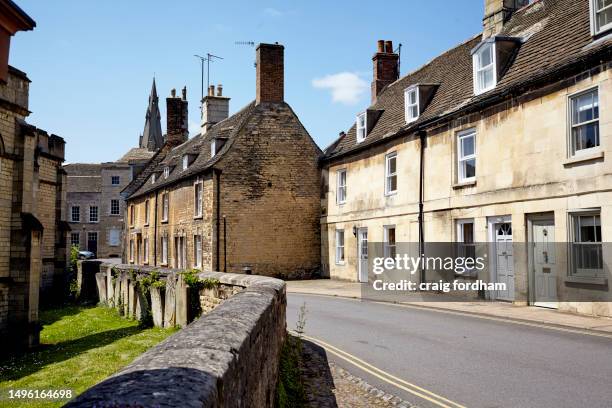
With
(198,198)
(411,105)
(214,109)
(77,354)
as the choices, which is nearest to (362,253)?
(411,105)

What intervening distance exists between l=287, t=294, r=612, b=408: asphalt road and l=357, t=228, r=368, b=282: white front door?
1076 centimetres

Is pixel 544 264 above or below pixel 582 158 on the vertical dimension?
below

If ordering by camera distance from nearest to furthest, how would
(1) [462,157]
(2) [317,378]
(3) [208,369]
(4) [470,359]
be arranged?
(3) [208,369] < (2) [317,378] < (4) [470,359] < (1) [462,157]

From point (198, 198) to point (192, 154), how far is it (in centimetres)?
503

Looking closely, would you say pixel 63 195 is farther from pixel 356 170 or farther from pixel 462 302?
pixel 462 302

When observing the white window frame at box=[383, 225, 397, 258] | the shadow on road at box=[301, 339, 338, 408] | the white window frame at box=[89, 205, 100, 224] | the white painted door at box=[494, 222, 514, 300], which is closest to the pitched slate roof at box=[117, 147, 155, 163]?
the white window frame at box=[89, 205, 100, 224]

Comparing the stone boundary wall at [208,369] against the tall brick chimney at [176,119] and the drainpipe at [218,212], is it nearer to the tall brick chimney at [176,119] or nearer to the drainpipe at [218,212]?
the drainpipe at [218,212]

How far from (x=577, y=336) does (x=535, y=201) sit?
17.4ft

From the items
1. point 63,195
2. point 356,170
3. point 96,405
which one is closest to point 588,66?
point 356,170

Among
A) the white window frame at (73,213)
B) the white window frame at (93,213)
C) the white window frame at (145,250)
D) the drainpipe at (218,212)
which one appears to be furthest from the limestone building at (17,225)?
the white window frame at (73,213)

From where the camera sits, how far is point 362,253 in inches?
974

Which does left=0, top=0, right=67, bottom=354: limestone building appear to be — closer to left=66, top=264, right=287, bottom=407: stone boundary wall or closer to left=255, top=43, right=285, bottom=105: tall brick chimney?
left=66, top=264, right=287, bottom=407: stone boundary wall

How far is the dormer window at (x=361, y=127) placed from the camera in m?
25.8

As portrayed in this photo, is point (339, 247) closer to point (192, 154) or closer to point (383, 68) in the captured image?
point (383, 68)
